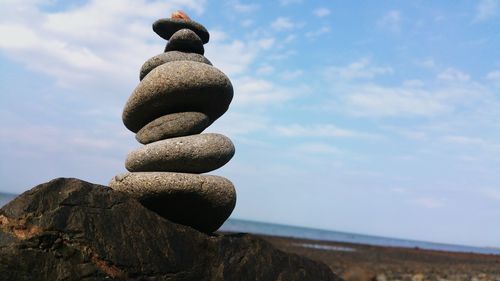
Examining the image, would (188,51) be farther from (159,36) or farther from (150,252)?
(150,252)

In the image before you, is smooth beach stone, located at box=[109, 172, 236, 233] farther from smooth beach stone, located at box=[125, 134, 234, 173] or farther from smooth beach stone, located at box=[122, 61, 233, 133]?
smooth beach stone, located at box=[122, 61, 233, 133]

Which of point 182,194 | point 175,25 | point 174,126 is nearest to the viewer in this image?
point 182,194

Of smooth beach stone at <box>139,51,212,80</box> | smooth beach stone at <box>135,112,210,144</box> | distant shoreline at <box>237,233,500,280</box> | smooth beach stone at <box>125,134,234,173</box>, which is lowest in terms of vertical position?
distant shoreline at <box>237,233,500,280</box>

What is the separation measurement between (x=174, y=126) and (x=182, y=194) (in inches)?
44.4

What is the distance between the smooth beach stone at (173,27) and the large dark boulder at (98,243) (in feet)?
10.6

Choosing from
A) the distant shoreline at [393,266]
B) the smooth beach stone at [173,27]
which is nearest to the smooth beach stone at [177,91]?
the smooth beach stone at [173,27]

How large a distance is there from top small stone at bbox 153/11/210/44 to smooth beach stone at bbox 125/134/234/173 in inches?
78.4

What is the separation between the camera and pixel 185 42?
783 cm

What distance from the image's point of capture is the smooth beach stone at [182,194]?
6473 mm

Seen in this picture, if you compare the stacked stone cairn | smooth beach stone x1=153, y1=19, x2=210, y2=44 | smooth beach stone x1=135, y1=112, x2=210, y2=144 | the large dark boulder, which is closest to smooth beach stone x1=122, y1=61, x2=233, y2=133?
the stacked stone cairn

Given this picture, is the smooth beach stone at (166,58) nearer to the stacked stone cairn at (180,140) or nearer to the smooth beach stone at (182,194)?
the stacked stone cairn at (180,140)

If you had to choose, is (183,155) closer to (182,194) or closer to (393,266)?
(182,194)

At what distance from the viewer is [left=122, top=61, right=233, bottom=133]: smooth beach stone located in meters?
7.03

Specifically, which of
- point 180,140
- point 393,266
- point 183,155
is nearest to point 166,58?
point 180,140
